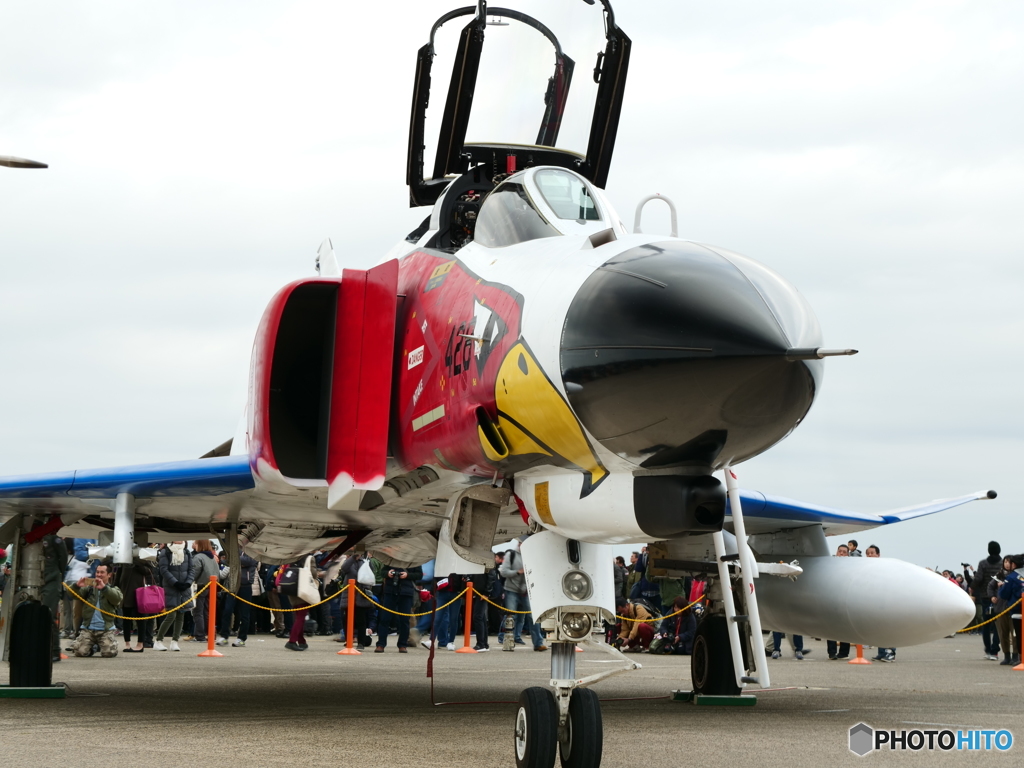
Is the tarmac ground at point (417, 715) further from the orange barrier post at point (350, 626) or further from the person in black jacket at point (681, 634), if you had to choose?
the person in black jacket at point (681, 634)

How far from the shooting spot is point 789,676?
13758 millimetres

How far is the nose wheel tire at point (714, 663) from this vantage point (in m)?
10.0

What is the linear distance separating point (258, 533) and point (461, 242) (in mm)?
4315

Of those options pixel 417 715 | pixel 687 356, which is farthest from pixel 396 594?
Answer: pixel 687 356

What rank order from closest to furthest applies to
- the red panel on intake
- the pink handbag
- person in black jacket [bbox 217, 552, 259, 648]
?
the red panel on intake → the pink handbag → person in black jacket [bbox 217, 552, 259, 648]

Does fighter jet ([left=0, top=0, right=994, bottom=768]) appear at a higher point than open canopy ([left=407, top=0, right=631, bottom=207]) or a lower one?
lower

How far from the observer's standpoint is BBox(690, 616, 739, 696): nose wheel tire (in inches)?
394

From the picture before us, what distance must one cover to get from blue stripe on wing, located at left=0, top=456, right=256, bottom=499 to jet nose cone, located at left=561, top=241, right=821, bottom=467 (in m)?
4.30

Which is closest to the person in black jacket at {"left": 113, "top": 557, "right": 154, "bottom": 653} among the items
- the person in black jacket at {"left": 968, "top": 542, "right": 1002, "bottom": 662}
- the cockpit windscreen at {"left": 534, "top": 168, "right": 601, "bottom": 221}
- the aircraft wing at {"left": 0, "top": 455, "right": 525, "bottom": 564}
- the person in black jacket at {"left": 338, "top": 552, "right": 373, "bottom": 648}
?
the person in black jacket at {"left": 338, "top": 552, "right": 373, "bottom": 648}

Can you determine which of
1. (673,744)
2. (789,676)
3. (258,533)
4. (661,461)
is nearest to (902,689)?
(789,676)

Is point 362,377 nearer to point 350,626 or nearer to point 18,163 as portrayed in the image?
point 18,163

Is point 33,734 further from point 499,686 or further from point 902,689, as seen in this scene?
point 902,689

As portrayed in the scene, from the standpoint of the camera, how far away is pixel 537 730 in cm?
543

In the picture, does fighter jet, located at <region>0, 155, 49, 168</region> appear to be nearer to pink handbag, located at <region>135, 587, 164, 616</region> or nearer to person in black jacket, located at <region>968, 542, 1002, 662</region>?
pink handbag, located at <region>135, 587, 164, 616</region>
